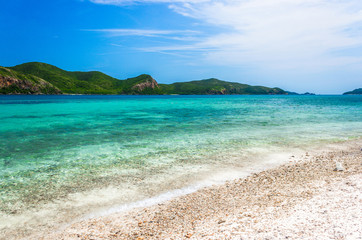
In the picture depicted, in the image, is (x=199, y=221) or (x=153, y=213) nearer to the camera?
(x=199, y=221)

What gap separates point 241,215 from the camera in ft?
22.2

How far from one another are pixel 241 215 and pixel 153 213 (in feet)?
9.36

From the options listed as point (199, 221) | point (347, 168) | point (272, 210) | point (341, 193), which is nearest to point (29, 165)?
point (199, 221)

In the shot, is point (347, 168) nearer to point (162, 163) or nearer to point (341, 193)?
point (341, 193)

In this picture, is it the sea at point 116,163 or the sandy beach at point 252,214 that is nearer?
the sandy beach at point 252,214

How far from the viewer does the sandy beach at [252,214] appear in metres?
5.65

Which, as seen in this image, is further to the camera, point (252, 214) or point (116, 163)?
point (116, 163)

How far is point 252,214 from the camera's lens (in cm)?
674

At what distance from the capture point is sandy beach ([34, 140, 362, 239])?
5.65m

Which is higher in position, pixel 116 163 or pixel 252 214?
pixel 252 214

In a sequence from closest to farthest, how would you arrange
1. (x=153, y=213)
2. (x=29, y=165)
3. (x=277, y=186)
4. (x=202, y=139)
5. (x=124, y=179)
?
1. (x=153, y=213)
2. (x=277, y=186)
3. (x=124, y=179)
4. (x=29, y=165)
5. (x=202, y=139)

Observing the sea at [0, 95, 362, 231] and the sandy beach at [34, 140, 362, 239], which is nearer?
the sandy beach at [34, 140, 362, 239]

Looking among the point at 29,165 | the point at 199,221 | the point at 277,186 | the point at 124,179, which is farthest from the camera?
the point at 29,165

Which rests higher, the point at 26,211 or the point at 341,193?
the point at 341,193
